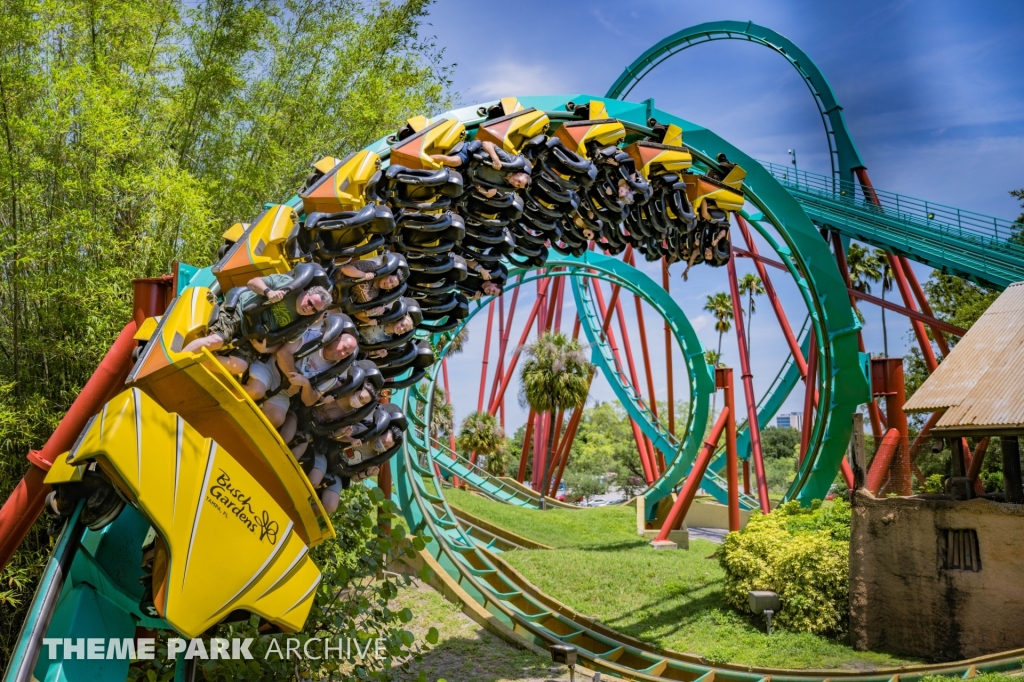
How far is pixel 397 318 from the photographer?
398 centimetres

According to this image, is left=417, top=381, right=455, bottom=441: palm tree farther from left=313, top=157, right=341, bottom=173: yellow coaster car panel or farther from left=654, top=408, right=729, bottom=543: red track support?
left=313, top=157, right=341, bottom=173: yellow coaster car panel

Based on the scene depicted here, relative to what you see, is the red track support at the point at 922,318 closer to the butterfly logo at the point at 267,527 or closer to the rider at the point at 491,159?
the rider at the point at 491,159

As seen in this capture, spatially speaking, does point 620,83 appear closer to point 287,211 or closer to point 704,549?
point 704,549

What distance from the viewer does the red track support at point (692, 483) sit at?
10695mm

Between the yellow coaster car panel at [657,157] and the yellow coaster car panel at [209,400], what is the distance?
3270 millimetres

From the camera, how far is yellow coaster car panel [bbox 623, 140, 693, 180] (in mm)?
5668

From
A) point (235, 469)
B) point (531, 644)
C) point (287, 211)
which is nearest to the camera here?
point (235, 469)

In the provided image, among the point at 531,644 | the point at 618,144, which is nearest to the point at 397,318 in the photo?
the point at 618,144

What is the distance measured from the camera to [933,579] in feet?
21.6

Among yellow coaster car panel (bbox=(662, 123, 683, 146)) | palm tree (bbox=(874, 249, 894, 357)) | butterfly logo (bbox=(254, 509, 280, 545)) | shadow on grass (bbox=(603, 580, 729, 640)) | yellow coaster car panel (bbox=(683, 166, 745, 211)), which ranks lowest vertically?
shadow on grass (bbox=(603, 580, 729, 640))

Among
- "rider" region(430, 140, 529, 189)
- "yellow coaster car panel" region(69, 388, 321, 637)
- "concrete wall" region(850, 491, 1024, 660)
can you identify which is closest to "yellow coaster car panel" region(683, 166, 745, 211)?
"rider" region(430, 140, 529, 189)

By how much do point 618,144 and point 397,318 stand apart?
8.71 ft

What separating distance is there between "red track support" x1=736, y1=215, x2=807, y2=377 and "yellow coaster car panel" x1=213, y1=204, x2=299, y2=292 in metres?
11.6

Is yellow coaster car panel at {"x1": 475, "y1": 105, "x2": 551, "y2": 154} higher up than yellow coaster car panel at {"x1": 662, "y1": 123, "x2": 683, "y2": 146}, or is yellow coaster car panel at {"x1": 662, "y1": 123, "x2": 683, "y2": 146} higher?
yellow coaster car panel at {"x1": 662, "y1": 123, "x2": 683, "y2": 146}
